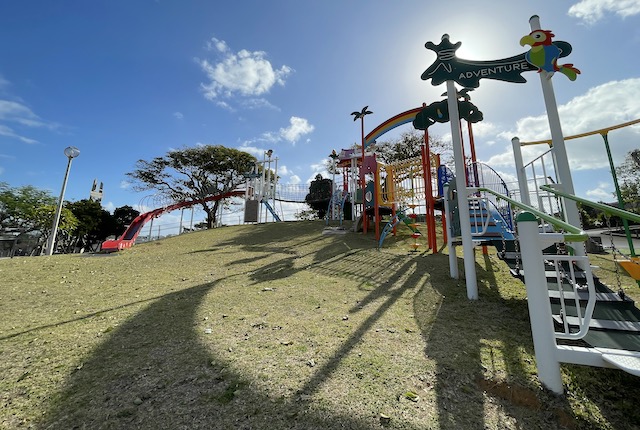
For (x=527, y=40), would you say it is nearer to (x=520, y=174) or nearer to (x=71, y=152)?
(x=520, y=174)

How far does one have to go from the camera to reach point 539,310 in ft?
7.01

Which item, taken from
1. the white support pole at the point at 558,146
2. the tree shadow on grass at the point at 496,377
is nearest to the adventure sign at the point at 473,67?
the white support pole at the point at 558,146

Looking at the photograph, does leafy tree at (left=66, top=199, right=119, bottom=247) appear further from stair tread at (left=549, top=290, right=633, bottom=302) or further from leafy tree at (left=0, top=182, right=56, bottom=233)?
stair tread at (left=549, top=290, right=633, bottom=302)

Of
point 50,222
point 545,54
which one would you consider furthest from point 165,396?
point 50,222

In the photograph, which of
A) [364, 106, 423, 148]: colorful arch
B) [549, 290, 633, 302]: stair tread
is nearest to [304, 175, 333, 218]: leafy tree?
[364, 106, 423, 148]: colorful arch

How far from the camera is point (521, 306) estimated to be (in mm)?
3998

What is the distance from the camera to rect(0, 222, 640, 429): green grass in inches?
76.7

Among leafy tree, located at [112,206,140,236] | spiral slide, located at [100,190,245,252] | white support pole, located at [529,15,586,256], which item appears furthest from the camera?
leafy tree, located at [112,206,140,236]

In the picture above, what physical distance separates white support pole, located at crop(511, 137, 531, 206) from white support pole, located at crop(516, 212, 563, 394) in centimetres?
349

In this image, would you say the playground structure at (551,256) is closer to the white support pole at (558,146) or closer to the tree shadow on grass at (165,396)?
the white support pole at (558,146)

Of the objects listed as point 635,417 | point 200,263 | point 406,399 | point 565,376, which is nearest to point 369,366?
point 406,399

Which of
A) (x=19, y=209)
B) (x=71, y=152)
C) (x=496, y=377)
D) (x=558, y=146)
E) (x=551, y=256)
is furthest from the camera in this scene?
(x=19, y=209)

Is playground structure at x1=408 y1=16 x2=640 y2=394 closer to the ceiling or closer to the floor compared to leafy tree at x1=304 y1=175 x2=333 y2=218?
closer to the floor

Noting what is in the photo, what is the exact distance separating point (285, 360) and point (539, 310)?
2266 mm
